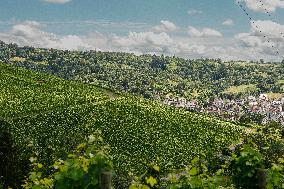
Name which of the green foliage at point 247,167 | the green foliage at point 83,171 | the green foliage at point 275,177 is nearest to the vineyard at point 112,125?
the green foliage at point 247,167

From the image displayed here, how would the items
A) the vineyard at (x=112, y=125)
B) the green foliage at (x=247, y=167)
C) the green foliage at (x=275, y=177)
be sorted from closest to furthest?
the green foliage at (x=275, y=177) < the green foliage at (x=247, y=167) < the vineyard at (x=112, y=125)

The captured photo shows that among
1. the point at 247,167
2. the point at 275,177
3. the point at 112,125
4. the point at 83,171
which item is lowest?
the point at 112,125

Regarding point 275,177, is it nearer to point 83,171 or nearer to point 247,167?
point 247,167

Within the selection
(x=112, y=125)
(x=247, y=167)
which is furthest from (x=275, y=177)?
(x=112, y=125)

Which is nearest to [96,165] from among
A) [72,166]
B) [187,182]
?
[72,166]

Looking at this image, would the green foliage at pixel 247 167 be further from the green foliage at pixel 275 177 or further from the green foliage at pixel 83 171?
the green foliage at pixel 83 171

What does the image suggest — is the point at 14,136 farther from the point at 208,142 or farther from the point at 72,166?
the point at 72,166

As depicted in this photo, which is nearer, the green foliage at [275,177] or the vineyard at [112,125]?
the green foliage at [275,177]

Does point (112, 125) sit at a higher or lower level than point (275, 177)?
lower
